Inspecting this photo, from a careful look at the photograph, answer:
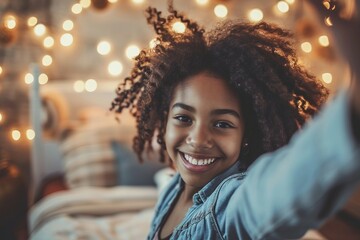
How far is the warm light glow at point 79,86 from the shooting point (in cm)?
268

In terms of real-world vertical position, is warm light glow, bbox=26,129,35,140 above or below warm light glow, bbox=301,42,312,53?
above

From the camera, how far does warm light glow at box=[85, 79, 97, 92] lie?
2.69 metres

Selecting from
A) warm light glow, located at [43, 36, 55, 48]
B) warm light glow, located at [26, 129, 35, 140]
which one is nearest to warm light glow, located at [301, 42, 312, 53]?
warm light glow, located at [43, 36, 55, 48]

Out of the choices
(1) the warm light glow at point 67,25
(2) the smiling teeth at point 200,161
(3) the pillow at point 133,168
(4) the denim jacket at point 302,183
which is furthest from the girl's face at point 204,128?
(1) the warm light glow at point 67,25

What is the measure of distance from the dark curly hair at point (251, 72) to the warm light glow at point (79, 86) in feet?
5.72

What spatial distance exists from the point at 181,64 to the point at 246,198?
448 mm

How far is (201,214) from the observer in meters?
0.72

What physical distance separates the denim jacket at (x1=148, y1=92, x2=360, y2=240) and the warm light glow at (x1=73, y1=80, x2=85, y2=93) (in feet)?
7.32

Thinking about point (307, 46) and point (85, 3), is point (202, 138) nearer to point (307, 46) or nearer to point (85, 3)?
point (85, 3)

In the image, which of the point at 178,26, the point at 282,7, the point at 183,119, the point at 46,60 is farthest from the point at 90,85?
the point at 183,119

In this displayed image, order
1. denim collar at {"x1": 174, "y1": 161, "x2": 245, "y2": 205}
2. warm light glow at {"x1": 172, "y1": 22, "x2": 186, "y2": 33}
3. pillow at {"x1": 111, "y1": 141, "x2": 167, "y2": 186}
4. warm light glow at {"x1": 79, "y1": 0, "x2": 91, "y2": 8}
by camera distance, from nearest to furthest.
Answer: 1. denim collar at {"x1": 174, "y1": 161, "x2": 245, "y2": 205}
2. warm light glow at {"x1": 172, "y1": 22, "x2": 186, "y2": 33}
3. pillow at {"x1": 111, "y1": 141, "x2": 167, "y2": 186}
4. warm light glow at {"x1": 79, "y1": 0, "x2": 91, "y2": 8}

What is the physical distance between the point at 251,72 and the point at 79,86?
2033mm

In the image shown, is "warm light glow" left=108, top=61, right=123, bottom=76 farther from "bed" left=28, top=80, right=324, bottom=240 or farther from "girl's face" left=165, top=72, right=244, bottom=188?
"girl's face" left=165, top=72, right=244, bottom=188

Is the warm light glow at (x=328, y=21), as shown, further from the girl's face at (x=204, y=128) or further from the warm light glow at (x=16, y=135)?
the warm light glow at (x=16, y=135)
